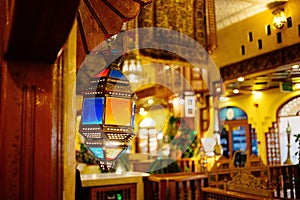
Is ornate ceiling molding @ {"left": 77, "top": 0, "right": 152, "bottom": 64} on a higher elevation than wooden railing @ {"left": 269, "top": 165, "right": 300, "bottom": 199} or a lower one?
higher

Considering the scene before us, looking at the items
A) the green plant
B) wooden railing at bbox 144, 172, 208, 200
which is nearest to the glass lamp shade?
wooden railing at bbox 144, 172, 208, 200

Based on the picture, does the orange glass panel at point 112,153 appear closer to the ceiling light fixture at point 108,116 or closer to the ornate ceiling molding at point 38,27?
the ceiling light fixture at point 108,116

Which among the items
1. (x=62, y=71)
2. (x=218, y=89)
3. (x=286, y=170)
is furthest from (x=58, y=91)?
(x=218, y=89)

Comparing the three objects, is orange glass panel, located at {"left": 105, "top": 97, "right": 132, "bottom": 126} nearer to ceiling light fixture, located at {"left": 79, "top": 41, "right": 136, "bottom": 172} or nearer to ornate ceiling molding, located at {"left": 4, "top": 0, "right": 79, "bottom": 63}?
ceiling light fixture, located at {"left": 79, "top": 41, "right": 136, "bottom": 172}

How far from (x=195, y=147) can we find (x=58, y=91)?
341 inches

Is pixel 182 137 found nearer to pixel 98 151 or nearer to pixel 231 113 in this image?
pixel 231 113

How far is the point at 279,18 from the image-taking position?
6.64 m

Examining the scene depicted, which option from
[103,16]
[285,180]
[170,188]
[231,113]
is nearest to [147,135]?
[231,113]

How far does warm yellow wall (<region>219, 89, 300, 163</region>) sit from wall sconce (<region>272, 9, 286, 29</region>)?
142 inches

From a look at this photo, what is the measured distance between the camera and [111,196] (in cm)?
420

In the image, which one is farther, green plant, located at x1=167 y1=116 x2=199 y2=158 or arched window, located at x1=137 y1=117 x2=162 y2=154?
arched window, located at x1=137 y1=117 x2=162 y2=154

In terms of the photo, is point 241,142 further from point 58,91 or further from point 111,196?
point 58,91

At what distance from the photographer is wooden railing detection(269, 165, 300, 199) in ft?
17.8

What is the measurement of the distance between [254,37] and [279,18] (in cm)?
103
